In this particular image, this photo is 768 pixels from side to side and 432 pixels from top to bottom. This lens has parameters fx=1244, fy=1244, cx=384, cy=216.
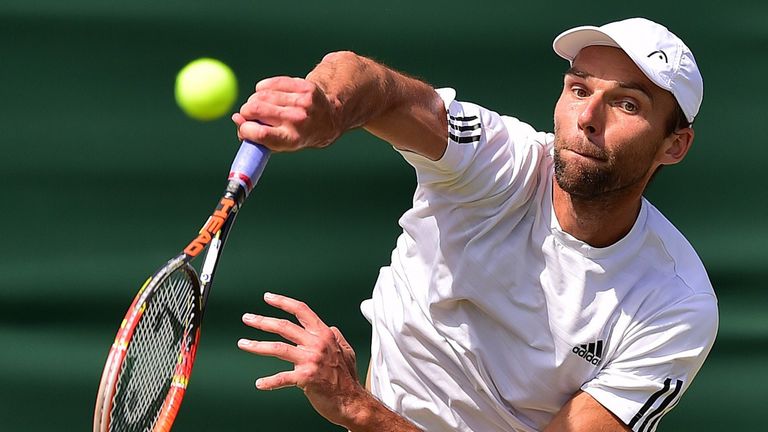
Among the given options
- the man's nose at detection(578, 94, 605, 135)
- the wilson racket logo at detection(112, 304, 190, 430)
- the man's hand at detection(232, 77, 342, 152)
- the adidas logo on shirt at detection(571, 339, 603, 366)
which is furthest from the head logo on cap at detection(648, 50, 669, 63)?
the wilson racket logo at detection(112, 304, 190, 430)

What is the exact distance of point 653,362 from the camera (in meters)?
2.30

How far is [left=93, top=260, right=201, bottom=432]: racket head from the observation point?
1.78 m

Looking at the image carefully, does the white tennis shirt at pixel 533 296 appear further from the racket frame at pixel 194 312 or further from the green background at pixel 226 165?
the green background at pixel 226 165

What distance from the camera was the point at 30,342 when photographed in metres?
3.07

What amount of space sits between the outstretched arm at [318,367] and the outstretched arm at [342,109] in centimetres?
35

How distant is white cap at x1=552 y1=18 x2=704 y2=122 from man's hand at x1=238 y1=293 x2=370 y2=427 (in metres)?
0.70

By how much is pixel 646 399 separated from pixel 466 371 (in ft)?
1.16

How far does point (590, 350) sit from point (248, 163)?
86 cm

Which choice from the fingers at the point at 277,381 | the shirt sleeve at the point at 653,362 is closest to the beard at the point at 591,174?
the shirt sleeve at the point at 653,362

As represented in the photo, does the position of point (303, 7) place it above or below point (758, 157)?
above

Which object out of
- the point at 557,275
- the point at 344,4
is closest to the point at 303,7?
the point at 344,4

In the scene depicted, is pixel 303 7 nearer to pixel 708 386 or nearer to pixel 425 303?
pixel 425 303

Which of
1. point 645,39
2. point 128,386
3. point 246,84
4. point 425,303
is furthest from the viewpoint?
point 246,84

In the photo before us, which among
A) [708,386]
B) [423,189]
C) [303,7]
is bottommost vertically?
[708,386]
